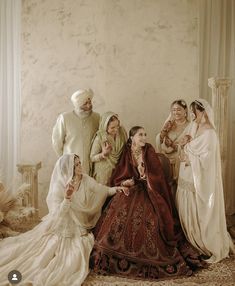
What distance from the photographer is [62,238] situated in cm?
423

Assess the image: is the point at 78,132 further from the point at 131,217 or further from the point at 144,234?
the point at 144,234

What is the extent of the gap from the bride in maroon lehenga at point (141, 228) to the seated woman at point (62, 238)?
0.47 ft

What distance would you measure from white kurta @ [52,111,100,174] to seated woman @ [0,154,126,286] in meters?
0.57

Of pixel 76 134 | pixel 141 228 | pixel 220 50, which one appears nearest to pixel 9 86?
pixel 76 134

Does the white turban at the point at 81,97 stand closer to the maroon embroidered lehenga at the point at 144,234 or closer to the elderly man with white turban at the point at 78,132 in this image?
the elderly man with white turban at the point at 78,132

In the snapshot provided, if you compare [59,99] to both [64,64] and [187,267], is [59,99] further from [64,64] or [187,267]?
[187,267]

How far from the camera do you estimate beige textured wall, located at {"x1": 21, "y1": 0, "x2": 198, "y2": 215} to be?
5453mm

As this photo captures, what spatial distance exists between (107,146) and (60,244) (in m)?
1.18

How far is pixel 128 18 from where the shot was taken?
18.0 ft

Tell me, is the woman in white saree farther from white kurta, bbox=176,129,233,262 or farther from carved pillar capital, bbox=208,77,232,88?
carved pillar capital, bbox=208,77,232,88

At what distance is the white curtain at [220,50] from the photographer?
6.14m

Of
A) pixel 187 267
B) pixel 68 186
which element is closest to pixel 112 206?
pixel 68 186

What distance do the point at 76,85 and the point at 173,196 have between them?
1.83 meters

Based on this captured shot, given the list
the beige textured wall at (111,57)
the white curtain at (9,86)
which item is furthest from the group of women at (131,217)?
the white curtain at (9,86)
